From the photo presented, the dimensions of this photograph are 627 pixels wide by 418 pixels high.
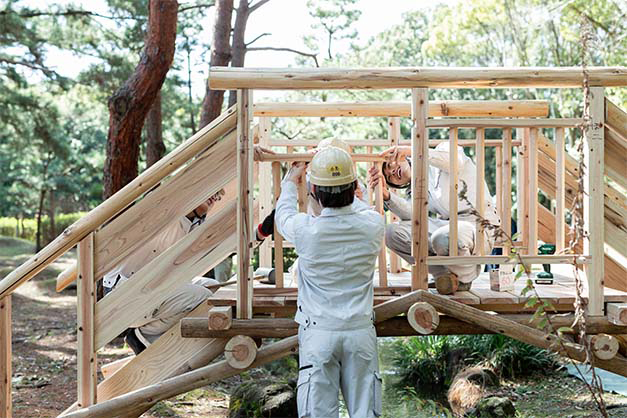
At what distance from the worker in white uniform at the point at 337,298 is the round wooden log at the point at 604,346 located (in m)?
1.53

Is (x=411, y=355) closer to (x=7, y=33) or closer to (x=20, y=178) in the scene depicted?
(x=7, y=33)

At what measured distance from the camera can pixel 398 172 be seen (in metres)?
4.96

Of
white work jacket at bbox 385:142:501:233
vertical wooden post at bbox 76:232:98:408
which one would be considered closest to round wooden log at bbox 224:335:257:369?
vertical wooden post at bbox 76:232:98:408

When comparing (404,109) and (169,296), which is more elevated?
(404,109)

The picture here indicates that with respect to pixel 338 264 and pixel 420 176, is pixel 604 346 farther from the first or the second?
pixel 338 264

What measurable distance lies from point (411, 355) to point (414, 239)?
5.00 m

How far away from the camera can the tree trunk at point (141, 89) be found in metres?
8.02

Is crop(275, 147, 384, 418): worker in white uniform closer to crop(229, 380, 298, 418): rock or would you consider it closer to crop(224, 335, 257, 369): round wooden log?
crop(224, 335, 257, 369): round wooden log

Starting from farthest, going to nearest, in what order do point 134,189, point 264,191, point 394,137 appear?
point 264,191 → point 394,137 → point 134,189

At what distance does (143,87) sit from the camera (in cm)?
802

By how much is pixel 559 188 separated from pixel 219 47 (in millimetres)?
6283

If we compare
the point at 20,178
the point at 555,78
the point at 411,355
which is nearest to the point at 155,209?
the point at 555,78

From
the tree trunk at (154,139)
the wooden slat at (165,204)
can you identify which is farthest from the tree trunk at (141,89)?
the wooden slat at (165,204)

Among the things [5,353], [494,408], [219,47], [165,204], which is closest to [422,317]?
[165,204]
